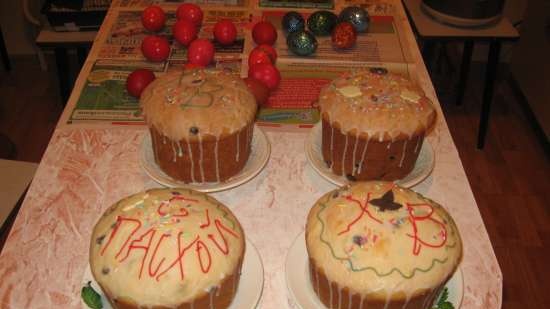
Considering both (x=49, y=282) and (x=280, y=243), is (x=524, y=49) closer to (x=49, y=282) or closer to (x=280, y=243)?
(x=280, y=243)

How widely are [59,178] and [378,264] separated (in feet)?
2.76

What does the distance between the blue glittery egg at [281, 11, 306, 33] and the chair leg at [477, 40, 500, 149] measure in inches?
40.0

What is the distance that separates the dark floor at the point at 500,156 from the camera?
84.7 inches

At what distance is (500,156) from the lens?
8.93 feet

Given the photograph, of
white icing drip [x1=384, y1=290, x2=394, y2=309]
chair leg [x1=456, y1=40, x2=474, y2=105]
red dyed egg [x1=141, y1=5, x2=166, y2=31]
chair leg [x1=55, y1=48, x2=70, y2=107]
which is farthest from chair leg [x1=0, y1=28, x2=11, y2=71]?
white icing drip [x1=384, y1=290, x2=394, y2=309]

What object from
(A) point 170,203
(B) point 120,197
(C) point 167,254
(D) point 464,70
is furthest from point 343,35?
(D) point 464,70

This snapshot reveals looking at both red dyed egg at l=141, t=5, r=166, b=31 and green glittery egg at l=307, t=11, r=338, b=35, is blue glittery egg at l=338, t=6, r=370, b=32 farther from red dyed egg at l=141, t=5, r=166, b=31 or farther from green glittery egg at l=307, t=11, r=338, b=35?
red dyed egg at l=141, t=5, r=166, b=31

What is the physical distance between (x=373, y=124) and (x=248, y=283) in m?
0.46

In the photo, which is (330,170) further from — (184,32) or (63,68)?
(63,68)

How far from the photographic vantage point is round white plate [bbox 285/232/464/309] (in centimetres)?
105

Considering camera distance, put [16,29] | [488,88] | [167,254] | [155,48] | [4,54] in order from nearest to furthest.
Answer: [167,254], [155,48], [488,88], [4,54], [16,29]

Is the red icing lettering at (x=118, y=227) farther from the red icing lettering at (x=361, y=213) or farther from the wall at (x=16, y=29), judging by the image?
the wall at (x=16, y=29)

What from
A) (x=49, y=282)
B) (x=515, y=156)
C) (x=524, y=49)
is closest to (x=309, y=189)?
(x=49, y=282)

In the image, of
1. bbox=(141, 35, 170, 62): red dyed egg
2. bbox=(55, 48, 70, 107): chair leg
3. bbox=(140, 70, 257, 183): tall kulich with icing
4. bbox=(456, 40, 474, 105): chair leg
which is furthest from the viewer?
bbox=(456, 40, 474, 105): chair leg
